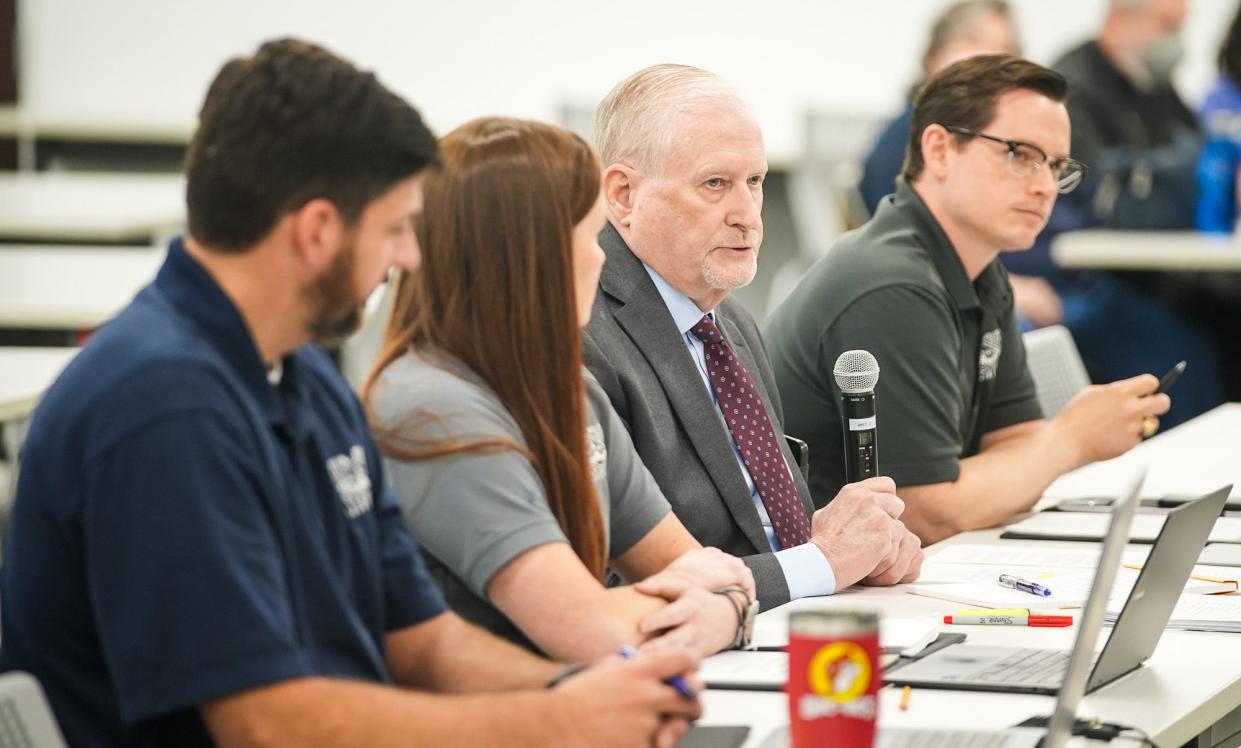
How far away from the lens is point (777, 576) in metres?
2.18

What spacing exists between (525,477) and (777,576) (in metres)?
0.54

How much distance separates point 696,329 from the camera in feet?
8.14

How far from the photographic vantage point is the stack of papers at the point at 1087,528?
2639 millimetres

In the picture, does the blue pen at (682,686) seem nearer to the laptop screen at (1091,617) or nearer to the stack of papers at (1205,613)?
the laptop screen at (1091,617)

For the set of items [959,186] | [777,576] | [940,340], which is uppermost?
[959,186]

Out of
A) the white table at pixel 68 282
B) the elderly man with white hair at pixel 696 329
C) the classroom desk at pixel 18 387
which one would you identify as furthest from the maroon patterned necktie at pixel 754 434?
the white table at pixel 68 282

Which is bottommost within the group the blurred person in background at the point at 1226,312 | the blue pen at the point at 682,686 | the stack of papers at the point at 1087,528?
the blurred person in background at the point at 1226,312

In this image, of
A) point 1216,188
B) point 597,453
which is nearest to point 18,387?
point 597,453

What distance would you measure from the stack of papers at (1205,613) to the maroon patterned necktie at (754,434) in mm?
500

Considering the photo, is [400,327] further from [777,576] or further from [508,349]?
[777,576]

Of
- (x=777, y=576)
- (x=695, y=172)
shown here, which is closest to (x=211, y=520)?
(x=777, y=576)

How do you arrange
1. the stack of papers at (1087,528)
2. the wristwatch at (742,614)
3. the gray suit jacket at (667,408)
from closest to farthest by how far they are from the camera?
the wristwatch at (742,614), the gray suit jacket at (667,408), the stack of papers at (1087,528)

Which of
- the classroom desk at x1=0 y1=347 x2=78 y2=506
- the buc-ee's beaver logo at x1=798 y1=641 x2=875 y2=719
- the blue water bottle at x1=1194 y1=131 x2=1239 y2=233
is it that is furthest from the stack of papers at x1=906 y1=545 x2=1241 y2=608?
the blue water bottle at x1=1194 y1=131 x2=1239 y2=233

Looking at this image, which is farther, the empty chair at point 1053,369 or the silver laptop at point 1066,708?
the empty chair at point 1053,369
